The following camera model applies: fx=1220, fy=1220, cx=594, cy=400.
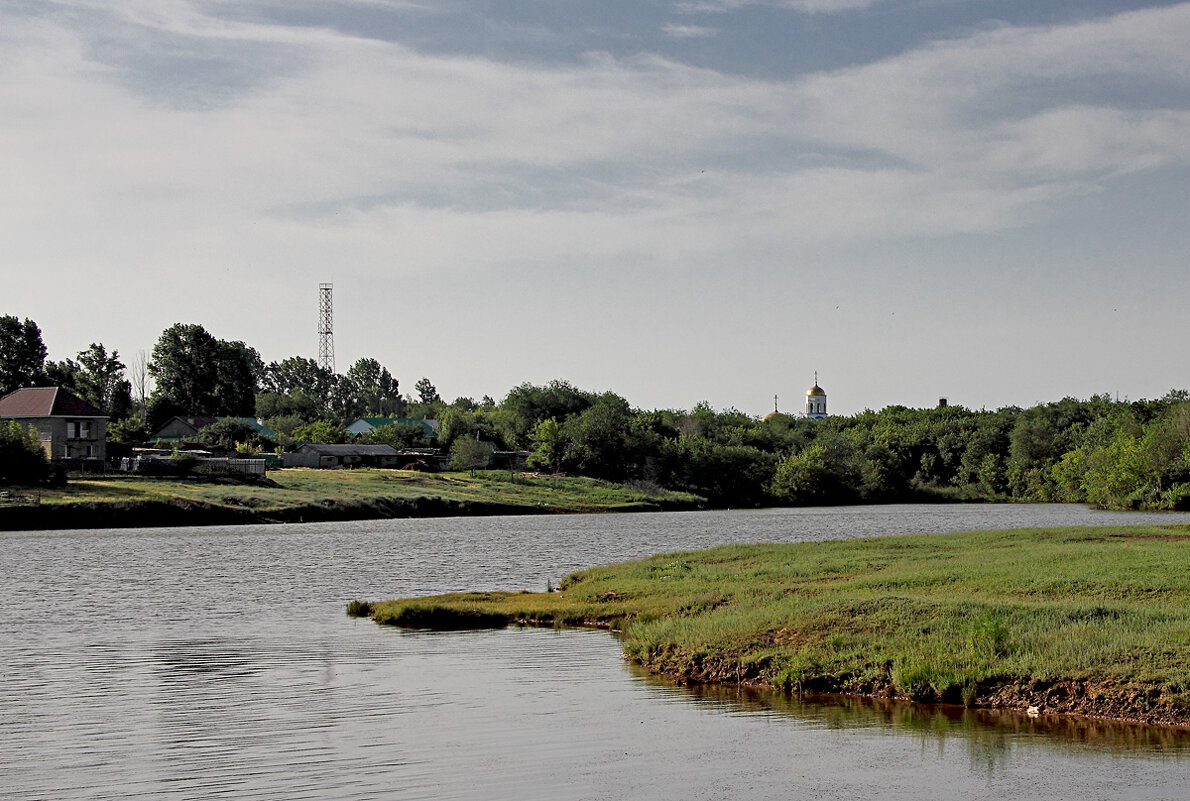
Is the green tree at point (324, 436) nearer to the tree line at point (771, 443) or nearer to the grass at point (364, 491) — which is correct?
the tree line at point (771, 443)

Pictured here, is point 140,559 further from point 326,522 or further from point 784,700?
point 784,700

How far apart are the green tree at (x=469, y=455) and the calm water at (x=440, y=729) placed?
11641cm

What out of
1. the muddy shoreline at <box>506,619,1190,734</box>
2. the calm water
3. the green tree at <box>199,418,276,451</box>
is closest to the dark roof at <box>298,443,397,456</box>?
the green tree at <box>199,418,276,451</box>

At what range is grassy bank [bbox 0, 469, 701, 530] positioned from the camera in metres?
92.0

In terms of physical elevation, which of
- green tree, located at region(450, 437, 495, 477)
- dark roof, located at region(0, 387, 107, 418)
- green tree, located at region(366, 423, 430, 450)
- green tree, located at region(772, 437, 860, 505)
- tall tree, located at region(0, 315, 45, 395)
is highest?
tall tree, located at region(0, 315, 45, 395)

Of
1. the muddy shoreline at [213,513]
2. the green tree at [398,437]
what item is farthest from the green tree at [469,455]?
the muddy shoreline at [213,513]

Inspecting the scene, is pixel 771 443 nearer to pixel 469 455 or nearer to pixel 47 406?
pixel 469 455

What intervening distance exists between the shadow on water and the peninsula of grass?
0.45 m

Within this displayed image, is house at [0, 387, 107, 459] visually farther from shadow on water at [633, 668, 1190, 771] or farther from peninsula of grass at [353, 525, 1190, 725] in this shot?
shadow on water at [633, 668, 1190, 771]

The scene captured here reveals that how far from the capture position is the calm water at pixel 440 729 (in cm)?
1786

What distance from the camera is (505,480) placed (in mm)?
140375

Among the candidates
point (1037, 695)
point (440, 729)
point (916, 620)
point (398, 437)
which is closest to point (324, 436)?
point (398, 437)

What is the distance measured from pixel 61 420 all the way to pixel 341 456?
39627 mm

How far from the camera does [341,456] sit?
510 feet
